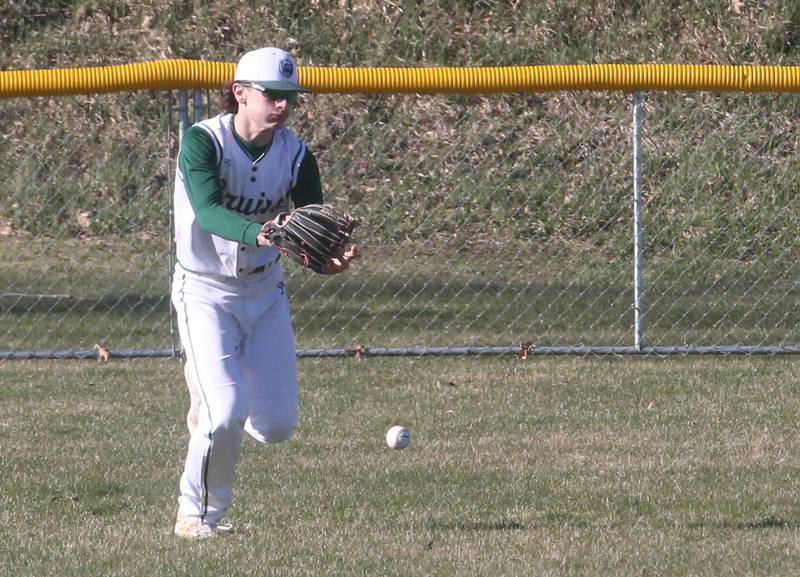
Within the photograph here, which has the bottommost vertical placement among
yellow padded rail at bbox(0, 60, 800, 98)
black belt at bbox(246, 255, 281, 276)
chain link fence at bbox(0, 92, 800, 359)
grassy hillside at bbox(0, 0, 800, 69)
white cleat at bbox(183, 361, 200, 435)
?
chain link fence at bbox(0, 92, 800, 359)

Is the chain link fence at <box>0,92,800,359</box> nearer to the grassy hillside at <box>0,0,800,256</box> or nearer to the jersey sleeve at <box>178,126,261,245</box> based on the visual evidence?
the grassy hillside at <box>0,0,800,256</box>

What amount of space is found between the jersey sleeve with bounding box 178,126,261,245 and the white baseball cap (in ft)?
0.91

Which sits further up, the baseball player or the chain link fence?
the baseball player

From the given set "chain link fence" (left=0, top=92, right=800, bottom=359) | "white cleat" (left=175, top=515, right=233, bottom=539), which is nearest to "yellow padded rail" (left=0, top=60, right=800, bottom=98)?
"chain link fence" (left=0, top=92, right=800, bottom=359)

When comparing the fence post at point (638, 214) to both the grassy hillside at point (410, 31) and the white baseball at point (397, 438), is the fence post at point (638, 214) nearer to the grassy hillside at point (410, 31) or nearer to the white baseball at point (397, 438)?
the white baseball at point (397, 438)

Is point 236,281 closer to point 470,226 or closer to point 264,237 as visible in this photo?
point 264,237

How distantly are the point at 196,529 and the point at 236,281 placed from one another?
94cm

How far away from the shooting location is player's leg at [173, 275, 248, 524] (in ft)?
17.8

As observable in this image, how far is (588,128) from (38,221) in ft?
17.4

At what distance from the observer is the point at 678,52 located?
16250 millimetres

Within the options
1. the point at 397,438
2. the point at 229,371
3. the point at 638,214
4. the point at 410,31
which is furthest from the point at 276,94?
the point at 410,31

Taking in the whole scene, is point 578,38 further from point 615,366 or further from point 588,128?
point 615,366

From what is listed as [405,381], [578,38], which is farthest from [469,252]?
[578,38]

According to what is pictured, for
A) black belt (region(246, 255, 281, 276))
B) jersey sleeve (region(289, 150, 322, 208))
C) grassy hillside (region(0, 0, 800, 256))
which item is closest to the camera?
black belt (region(246, 255, 281, 276))
